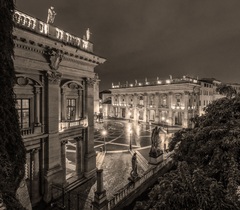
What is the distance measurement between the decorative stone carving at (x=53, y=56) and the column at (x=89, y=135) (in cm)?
356

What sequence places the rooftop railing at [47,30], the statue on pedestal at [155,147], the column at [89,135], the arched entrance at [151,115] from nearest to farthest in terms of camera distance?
the rooftop railing at [47,30], the column at [89,135], the statue on pedestal at [155,147], the arched entrance at [151,115]

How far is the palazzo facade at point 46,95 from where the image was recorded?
34.4 feet

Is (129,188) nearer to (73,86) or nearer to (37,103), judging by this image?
(37,103)

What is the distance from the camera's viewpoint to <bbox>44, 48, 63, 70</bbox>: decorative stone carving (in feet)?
37.9

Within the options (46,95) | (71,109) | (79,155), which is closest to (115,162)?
(79,155)

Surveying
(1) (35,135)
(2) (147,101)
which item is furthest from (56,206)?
(2) (147,101)

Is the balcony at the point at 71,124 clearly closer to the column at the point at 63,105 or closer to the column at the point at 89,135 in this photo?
the column at the point at 63,105

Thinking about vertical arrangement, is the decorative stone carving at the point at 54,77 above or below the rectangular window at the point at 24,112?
above

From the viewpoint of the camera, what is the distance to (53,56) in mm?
11672

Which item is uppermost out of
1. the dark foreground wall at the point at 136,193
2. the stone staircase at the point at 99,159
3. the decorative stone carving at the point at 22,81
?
the decorative stone carving at the point at 22,81

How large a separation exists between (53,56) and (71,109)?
4.73 meters

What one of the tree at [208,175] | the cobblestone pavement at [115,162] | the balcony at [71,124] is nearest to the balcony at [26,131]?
the balcony at [71,124]

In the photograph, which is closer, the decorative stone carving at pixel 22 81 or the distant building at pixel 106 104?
the decorative stone carving at pixel 22 81

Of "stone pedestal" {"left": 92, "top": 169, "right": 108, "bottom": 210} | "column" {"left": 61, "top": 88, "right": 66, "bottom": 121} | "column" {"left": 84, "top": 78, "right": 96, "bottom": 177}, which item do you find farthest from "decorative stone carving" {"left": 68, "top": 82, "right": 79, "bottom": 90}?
"stone pedestal" {"left": 92, "top": 169, "right": 108, "bottom": 210}
